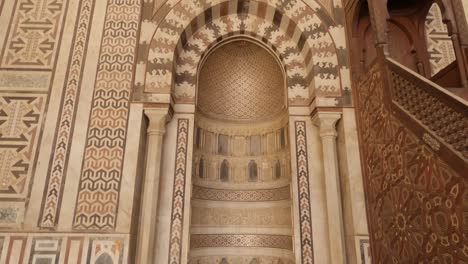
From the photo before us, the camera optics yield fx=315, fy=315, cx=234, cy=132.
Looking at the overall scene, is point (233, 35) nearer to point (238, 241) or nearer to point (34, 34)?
point (34, 34)

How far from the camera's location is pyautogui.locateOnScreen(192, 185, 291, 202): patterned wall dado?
460 centimetres

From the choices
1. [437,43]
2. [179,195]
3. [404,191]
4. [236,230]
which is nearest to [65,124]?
[179,195]

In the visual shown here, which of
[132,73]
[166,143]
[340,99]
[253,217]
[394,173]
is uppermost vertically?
[132,73]

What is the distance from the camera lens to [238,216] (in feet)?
15.4

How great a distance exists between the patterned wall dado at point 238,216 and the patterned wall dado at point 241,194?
0.14 m

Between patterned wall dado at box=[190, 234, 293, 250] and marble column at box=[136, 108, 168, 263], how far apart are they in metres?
1.09

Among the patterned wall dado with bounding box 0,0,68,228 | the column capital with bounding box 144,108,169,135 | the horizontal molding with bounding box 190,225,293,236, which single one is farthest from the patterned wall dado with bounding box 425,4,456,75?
the patterned wall dado with bounding box 0,0,68,228

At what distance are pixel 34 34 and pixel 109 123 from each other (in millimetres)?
1616

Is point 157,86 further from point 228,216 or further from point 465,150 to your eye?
point 465,150

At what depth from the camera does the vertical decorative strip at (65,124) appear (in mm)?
3328

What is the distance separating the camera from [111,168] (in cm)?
347

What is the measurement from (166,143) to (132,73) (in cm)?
96

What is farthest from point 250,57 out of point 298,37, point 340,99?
point 340,99

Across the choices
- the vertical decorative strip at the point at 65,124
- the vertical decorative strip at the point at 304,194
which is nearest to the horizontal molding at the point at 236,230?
the vertical decorative strip at the point at 304,194
